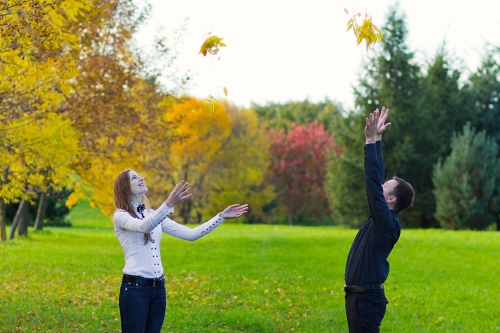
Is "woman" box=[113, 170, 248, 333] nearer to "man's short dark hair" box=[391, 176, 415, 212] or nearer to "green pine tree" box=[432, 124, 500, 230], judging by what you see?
"man's short dark hair" box=[391, 176, 415, 212]

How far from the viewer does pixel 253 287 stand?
40.9 ft

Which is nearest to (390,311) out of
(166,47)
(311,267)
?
(311,267)

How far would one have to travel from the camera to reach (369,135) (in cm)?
493

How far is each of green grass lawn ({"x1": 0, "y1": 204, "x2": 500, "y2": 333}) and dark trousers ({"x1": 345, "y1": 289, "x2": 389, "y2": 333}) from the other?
4.12 metres

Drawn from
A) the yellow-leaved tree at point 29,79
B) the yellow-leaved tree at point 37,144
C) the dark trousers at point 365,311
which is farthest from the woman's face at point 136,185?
the yellow-leaved tree at point 37,144

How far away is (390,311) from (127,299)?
250 inches

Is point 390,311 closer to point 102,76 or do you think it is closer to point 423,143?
point 102,76

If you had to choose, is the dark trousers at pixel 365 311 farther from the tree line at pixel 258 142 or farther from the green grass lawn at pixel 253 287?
the tree line at pixel 258 142

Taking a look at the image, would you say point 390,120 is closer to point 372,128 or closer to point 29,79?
point 29,79

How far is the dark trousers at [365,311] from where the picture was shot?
495 centimetres

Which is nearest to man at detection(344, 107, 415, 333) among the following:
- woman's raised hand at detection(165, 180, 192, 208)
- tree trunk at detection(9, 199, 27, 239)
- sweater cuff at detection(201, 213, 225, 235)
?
sweater cuff at detection(201, 213, 225, 235)

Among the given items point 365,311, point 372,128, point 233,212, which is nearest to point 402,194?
point 372,128

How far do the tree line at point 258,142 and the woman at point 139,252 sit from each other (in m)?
6.83

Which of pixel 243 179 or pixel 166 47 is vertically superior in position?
pixel 166 47
